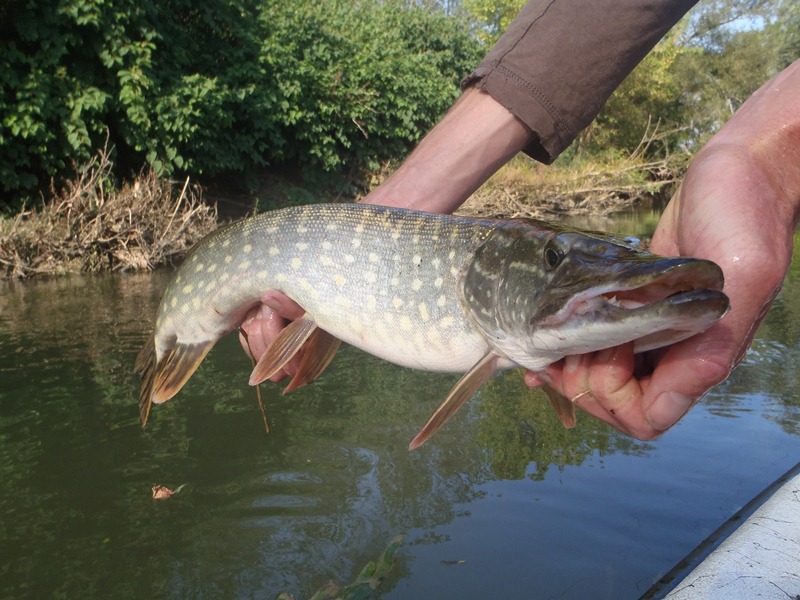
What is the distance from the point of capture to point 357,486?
3320 mm

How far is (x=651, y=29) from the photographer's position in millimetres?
2350

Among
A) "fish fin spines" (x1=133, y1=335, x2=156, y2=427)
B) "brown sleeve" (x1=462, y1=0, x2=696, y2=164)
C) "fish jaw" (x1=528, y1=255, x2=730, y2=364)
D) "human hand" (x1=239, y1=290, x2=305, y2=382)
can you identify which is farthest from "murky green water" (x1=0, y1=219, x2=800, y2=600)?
"brown sleeve" (x1=462, y1=0, x2=696, y2=164)

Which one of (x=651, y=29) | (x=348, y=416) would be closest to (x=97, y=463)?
(x=348, y=416)

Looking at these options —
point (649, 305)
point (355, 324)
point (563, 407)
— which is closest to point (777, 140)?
point (649, 305)

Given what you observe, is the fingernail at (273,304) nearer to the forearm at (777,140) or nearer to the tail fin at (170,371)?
the tail fin at (170,371)

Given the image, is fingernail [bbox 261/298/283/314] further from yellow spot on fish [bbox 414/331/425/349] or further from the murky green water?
the murky green water

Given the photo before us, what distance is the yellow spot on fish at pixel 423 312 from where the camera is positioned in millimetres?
2158

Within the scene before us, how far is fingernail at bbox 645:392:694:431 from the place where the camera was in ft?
5.34

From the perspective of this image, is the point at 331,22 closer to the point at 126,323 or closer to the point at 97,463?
the point at 126,323

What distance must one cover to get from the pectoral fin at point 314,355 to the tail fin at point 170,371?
52 cm

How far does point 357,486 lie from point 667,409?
1.97 m

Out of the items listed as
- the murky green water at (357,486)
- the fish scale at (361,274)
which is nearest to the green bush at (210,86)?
the murky green water at (357,486)

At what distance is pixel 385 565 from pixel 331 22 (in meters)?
18.0

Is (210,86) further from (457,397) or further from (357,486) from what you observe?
(457,397)
